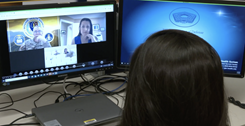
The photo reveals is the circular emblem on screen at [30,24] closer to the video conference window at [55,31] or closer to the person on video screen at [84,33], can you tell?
the video conference window at [55,31]

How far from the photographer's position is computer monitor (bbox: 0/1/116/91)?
3.52 ft

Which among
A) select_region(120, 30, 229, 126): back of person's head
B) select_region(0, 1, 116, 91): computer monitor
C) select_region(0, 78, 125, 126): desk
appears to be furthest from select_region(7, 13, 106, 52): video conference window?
select_region(120, 30, 229, 126): back of person's head

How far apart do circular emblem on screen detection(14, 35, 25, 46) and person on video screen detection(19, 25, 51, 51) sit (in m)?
0.01

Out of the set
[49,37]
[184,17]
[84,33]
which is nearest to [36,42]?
[49,37]

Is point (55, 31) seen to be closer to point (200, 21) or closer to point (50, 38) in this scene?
point (50, 38)

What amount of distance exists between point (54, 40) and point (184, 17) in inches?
22.4

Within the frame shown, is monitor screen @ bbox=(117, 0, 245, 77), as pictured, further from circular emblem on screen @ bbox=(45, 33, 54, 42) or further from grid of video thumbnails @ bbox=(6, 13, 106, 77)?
circular emblem on screen @ bbox=(45, 33, 54, 42)

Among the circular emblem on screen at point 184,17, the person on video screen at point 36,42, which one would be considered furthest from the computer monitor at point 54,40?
the circular emblem on screen at point 184,17

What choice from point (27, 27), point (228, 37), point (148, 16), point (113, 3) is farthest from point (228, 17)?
point (27, 27)

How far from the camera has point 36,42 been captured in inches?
44.1

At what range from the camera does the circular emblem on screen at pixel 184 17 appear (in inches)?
49.3

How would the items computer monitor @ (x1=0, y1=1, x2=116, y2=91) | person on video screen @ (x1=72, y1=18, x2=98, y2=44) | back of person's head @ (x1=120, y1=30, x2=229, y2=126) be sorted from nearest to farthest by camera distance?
back of person's head @ (x1=120, y1=30, x2=229, y2=126), computer monitor @ (x1=0, y1=1, x2=116, y2=91), person on video screen @ (x1=72, y1=18, x2=98, y2=44)

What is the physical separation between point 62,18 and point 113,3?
0.24 m

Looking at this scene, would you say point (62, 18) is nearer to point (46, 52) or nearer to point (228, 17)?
point (46, 52)
